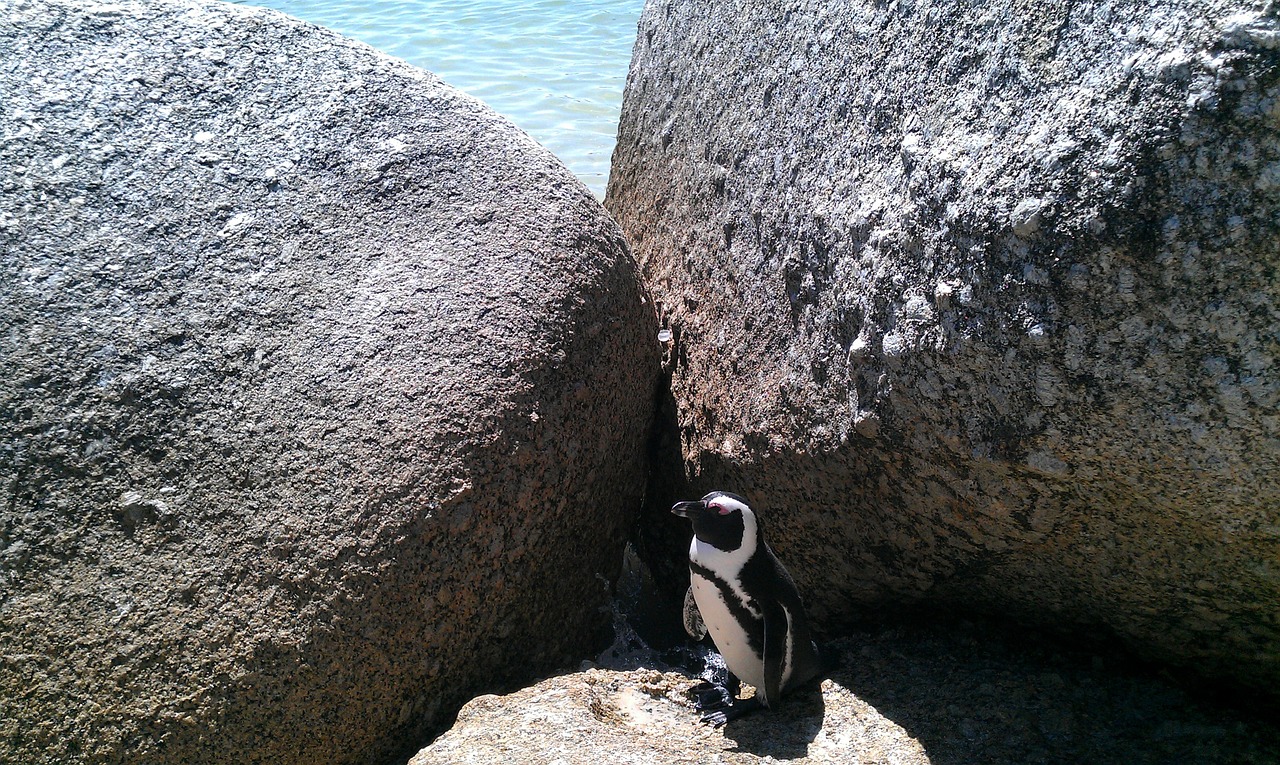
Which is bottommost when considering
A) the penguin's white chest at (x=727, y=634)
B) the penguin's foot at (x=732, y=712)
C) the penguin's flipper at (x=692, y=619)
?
the penguin's flipper at (x=692, y=619)

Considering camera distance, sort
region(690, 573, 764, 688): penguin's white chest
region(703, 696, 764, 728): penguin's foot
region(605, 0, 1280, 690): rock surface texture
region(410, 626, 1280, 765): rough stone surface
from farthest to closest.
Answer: region(690, 573, 764, 688): penguin's white chest, region(703, 696, 764, 728): penguin's foot, region(410, 626, 1280, 765): rough stone surface, region(605, 0, 1280, 690): rock surface texture

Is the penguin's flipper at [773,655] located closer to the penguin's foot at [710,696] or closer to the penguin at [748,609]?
the penguin at [748,609]

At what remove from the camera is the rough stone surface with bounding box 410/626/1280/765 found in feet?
6.59

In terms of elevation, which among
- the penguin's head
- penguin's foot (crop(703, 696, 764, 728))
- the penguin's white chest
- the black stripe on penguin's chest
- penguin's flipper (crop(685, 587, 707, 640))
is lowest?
penguin's flipper (crop(685, 587, 707, 640))

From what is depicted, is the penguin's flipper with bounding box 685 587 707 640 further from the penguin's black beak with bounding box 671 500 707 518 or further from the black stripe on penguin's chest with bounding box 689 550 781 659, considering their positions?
the penguin's black beak with bounding box 671 500 707 518

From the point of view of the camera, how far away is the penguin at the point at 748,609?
7.78 ft

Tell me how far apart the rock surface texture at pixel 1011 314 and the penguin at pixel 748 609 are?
0.14 m

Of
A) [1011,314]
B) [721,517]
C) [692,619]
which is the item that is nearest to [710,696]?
[692,619]

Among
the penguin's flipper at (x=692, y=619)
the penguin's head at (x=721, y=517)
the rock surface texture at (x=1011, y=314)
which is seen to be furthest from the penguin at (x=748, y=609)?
the penguin's flipper at (x=692, y=619)

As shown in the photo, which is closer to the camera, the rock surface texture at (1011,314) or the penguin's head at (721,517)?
the rock surface texture at (1011,314)

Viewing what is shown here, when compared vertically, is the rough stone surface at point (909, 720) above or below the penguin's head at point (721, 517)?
below

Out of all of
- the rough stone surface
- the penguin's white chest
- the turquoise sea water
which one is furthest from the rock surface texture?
the turquoise sea water

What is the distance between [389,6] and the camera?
12.3 m

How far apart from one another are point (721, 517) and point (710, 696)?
1.62ft
